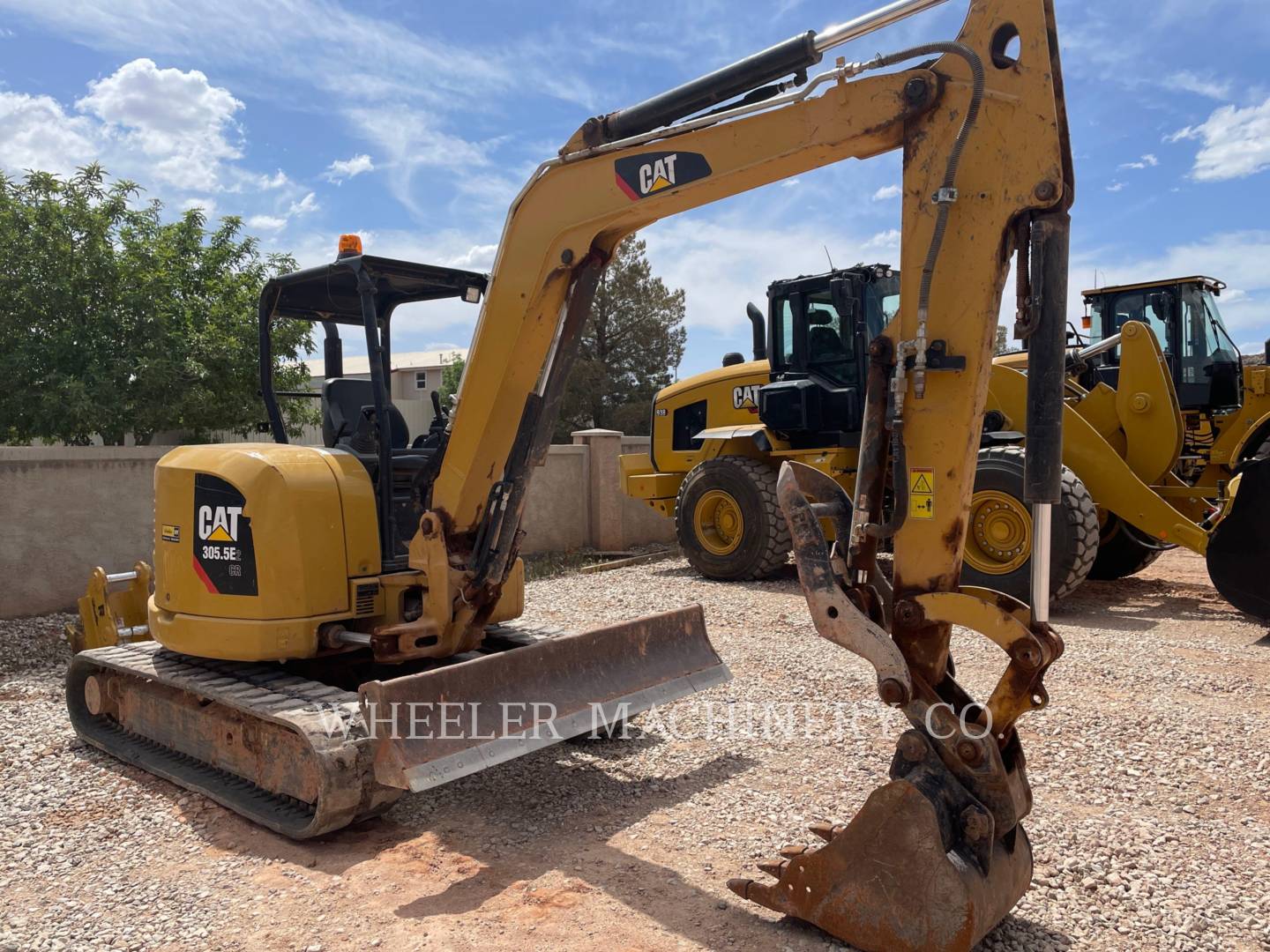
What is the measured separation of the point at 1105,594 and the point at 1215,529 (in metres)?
2.18

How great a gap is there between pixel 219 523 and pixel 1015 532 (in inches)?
251

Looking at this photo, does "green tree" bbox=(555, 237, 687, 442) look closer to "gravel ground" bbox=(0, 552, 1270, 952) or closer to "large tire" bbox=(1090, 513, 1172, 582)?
"large tire" bbox=(1090, 513, 1172, 582)

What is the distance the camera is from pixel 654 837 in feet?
13.1

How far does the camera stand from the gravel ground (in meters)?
3.26

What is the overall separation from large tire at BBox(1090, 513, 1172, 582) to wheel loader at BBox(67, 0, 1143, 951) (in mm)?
5960

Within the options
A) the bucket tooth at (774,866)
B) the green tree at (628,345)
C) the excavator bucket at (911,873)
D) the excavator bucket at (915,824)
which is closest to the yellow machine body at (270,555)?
the bucket tooth at (774,866)

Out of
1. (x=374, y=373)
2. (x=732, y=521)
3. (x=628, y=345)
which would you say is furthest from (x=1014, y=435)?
(x=628, y=345)

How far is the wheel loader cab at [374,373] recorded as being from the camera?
4.68 meters

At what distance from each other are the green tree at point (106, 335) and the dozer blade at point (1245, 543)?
971 cm

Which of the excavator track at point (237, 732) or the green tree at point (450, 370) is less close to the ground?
the green tree at point (450, 370)

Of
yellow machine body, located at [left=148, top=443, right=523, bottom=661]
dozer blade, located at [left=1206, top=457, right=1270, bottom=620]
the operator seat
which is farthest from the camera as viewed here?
dozer blade, located at [left=1206, top=457, right=1270, bottom=620]

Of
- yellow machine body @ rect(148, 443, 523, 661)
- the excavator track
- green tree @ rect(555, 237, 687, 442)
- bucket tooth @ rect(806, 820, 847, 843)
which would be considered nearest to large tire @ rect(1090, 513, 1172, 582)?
bucket tooth @ rect(806, 820, 847, 843)

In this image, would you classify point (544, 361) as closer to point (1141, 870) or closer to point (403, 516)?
point (403, 516)

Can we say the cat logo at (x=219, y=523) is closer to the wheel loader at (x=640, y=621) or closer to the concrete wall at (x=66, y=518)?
the wheel loader at (x=640, y=621)
